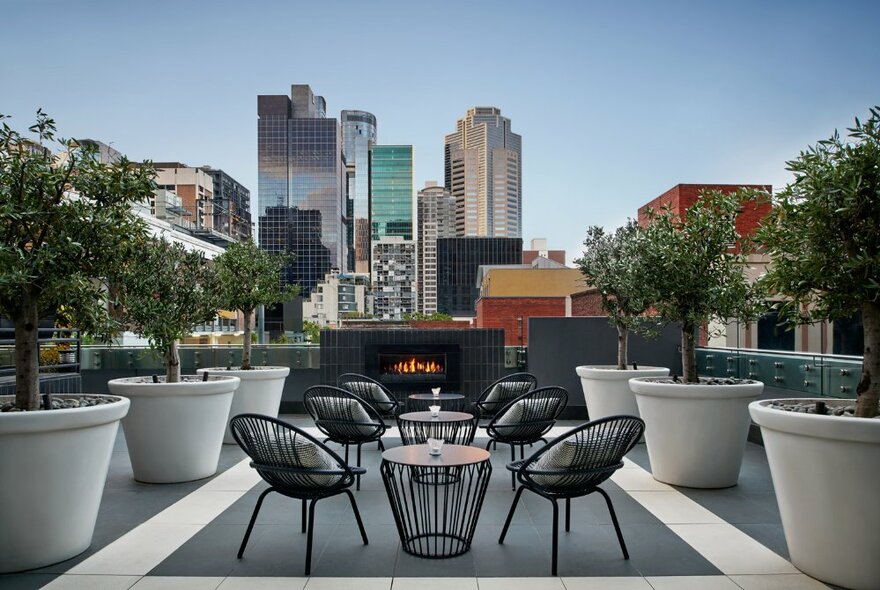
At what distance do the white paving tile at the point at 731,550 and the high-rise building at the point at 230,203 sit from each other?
4200 inches

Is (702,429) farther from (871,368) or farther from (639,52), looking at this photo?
(639,52)

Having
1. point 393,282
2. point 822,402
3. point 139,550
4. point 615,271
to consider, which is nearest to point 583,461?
point 822,402

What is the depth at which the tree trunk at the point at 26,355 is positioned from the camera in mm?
3887

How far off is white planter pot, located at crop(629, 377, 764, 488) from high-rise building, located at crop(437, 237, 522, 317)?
101 meters

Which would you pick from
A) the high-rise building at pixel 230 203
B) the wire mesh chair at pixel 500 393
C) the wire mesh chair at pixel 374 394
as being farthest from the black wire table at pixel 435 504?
the high-rise building at pixel 230 203

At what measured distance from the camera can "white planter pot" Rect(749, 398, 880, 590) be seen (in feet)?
10.1

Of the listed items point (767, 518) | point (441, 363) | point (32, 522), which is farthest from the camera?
point (441, 363)

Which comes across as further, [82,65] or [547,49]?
[82,65]

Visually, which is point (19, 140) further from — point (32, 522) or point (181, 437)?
point (181, 437)

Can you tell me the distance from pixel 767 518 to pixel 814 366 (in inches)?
103

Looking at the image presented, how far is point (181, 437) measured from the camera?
5520mm

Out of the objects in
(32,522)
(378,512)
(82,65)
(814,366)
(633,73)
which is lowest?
(378,512)

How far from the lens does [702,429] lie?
17.4ft

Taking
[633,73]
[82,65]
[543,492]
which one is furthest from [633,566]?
[82,65]
